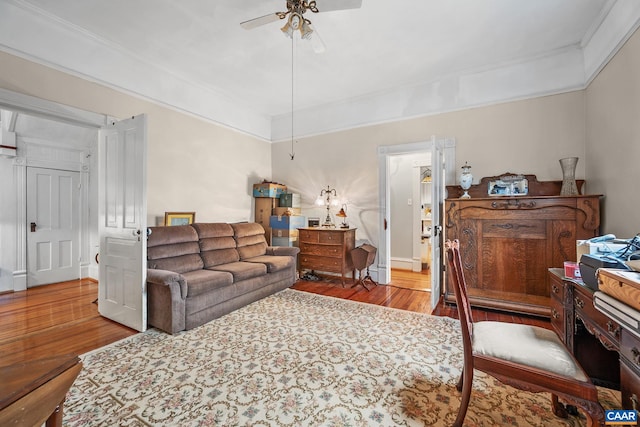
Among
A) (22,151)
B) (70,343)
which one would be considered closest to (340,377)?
(70,343)

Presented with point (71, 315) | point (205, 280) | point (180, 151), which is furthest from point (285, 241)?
point (71, 315)

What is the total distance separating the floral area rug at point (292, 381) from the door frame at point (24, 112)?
95.9 inches

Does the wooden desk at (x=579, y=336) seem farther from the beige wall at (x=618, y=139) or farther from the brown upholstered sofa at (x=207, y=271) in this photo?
the brown upholstered sofa at (x=207, y=271)

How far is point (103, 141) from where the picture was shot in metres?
3.14

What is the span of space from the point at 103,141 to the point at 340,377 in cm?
358

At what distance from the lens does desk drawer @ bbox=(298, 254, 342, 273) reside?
437 cm

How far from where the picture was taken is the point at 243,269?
341 centimetres

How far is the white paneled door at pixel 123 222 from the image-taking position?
2717 millimetres

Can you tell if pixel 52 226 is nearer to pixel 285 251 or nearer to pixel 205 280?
pixel 205 280

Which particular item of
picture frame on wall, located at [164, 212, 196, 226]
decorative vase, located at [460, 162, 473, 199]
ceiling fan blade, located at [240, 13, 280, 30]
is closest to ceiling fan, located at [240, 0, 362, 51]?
ceiling fan blade, located at [240, 13, 280, 30]

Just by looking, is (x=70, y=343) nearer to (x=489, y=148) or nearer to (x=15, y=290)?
(x=15, y=290)

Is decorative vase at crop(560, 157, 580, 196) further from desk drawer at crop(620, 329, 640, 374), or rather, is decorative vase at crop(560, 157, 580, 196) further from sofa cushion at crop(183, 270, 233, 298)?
sofa cushion at crop(183, 270, 233, 298)

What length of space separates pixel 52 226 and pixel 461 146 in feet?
22.2

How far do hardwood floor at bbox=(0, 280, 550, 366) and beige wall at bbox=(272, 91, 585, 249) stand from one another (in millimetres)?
1170
